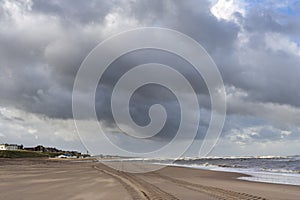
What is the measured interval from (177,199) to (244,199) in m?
3.55

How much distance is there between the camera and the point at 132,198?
51.8ft

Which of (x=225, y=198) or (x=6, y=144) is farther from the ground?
(x=6, y=144)

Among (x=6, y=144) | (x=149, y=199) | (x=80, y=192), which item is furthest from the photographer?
(x=6, y=144)

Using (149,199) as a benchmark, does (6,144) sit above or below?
above

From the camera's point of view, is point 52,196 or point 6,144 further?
point 6,144

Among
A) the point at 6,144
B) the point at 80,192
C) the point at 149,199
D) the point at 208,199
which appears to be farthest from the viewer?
the point at 6,144

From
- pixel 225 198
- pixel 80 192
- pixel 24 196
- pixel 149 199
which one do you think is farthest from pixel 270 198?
pixel 24 196

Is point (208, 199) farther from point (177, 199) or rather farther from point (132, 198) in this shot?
point (132, 198)

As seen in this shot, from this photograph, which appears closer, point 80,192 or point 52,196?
point 52,196

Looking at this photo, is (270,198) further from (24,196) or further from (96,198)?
(24,196)

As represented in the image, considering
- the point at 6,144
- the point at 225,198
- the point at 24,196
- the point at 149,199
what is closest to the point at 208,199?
the point at 225,198

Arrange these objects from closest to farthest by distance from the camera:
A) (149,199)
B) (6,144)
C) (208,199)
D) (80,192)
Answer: (149,199) < (208,199) < (80,192) < (6,144)

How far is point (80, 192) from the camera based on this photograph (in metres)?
18.1

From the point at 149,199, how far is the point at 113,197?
183 cm
